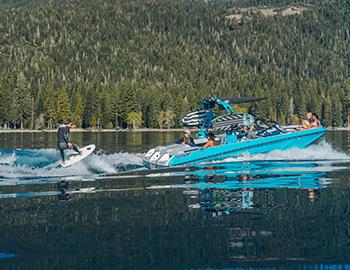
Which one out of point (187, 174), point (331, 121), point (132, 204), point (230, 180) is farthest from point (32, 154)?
point (331, 121)

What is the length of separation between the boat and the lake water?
4340 millimetres

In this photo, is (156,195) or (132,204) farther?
(156,195)

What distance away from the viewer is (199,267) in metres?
12.4

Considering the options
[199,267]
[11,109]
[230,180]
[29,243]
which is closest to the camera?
[199,267]

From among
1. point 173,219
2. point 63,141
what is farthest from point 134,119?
point 173,219

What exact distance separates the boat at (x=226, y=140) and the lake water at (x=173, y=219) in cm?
434

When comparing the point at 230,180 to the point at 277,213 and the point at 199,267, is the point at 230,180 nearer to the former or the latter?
the point at 277,213

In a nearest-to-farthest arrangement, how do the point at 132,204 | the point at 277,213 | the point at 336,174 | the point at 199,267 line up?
1. the point at 199,267
2. the point at 277,213
3. the point at 132,204
4. the point at 336,174

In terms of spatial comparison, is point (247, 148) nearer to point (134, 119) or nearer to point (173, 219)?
point (173, 219)

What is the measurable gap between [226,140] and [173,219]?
19.0 metres

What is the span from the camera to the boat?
33469 mm

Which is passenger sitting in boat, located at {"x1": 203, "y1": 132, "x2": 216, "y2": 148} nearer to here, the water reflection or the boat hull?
the boat hull

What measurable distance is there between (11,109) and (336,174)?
13378cm

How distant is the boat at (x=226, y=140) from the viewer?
33.5 m
